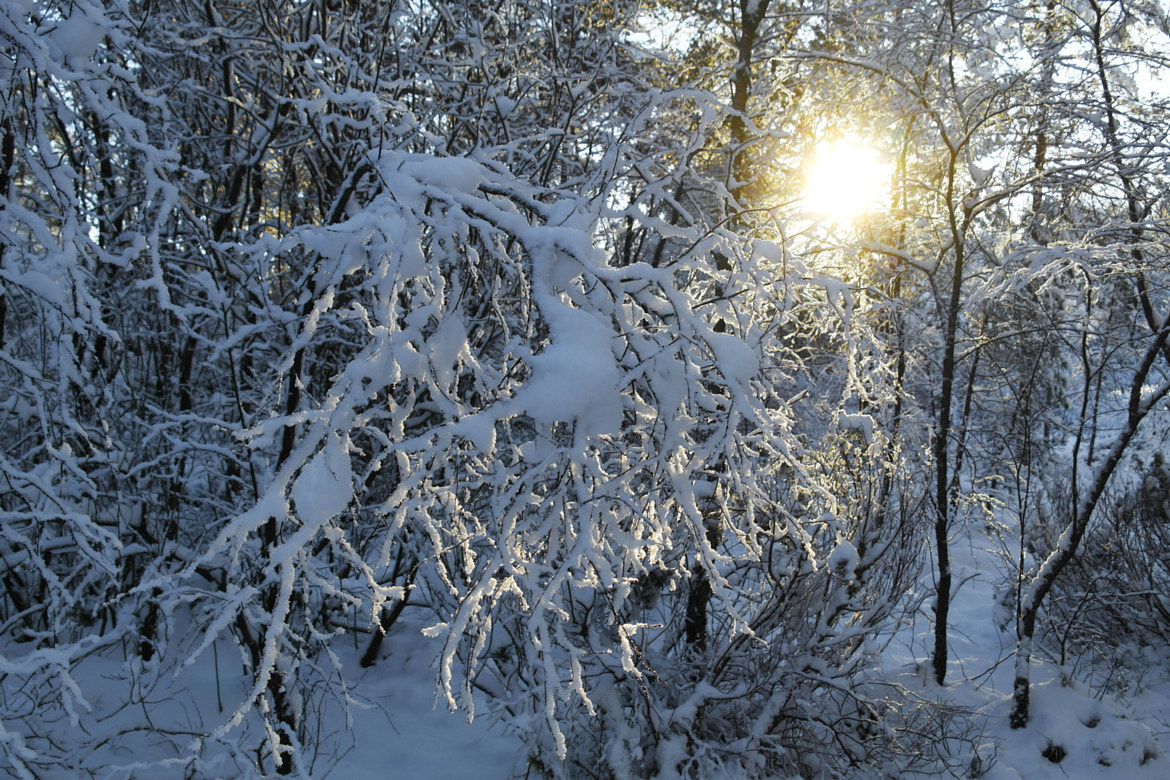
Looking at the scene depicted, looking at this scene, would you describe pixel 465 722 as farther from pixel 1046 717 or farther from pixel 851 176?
pixel 851 176

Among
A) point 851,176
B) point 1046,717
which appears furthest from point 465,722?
point 851,176

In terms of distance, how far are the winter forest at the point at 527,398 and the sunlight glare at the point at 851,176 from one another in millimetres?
61

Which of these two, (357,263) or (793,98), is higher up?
(793,98)

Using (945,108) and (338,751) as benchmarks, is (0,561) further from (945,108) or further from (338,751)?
(945,108)

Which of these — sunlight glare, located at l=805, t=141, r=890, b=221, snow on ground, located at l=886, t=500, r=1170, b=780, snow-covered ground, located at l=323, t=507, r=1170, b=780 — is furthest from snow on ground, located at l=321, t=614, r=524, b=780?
sunlight glare, located at l=805, t=141, r=890, b=221

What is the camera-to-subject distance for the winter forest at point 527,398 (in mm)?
1549

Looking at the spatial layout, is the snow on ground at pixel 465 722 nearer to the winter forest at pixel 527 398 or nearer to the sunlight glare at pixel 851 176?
the winter forest at pixel 527 398

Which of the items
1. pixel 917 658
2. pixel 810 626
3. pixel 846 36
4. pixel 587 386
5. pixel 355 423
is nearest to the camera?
pixel 587 386

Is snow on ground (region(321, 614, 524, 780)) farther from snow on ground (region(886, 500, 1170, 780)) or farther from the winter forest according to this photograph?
snow on ground (region(886, 500, 1170, 780))

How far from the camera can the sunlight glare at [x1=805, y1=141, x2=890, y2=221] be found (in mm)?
5230

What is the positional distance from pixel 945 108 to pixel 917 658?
15.1ft

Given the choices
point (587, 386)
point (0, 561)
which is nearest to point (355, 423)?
point (587, 386)

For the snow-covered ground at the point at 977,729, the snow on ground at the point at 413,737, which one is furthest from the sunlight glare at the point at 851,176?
the snow on ground at the point at 413,737

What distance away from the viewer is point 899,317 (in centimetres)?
590
